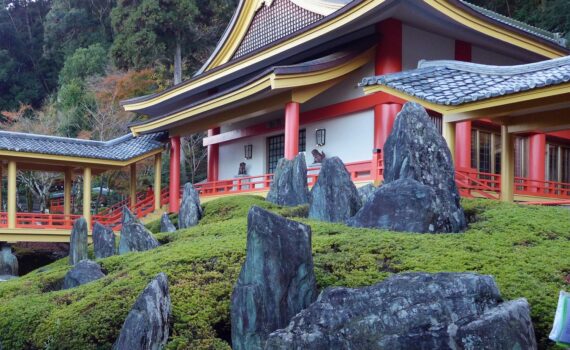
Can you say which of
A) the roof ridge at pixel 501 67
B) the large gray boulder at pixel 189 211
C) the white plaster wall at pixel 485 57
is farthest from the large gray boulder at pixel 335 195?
the white plaster wall at pixel 485 57

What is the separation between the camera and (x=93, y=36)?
40.6 meters

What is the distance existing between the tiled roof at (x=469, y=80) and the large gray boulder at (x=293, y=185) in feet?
7.13

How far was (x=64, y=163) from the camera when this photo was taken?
62.8ft

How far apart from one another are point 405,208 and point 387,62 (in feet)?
27.6

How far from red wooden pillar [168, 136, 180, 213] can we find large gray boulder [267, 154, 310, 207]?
27.2 ft

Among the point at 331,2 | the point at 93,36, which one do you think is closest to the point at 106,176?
the point at 331,2

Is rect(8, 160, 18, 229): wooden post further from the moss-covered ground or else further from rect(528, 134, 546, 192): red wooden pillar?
rect(528, 134, 546, 192): red wooden pillar

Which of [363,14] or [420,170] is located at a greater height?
[363,14]

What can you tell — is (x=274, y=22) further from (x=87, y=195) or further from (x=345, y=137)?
(x=87, y=195)

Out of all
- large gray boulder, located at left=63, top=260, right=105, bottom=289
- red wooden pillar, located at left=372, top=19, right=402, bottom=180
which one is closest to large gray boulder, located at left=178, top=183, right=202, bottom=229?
red wooden pillar, located at left=372, top=19, right=402, bottom=180

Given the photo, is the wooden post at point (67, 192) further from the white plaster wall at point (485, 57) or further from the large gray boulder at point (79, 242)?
the white plaster wall at point (485, 57)

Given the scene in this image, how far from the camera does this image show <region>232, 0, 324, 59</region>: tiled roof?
64.1ft

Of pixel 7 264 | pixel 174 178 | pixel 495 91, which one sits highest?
pixel 495 91

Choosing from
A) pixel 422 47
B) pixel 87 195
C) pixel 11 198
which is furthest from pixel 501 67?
pixel 11 198
